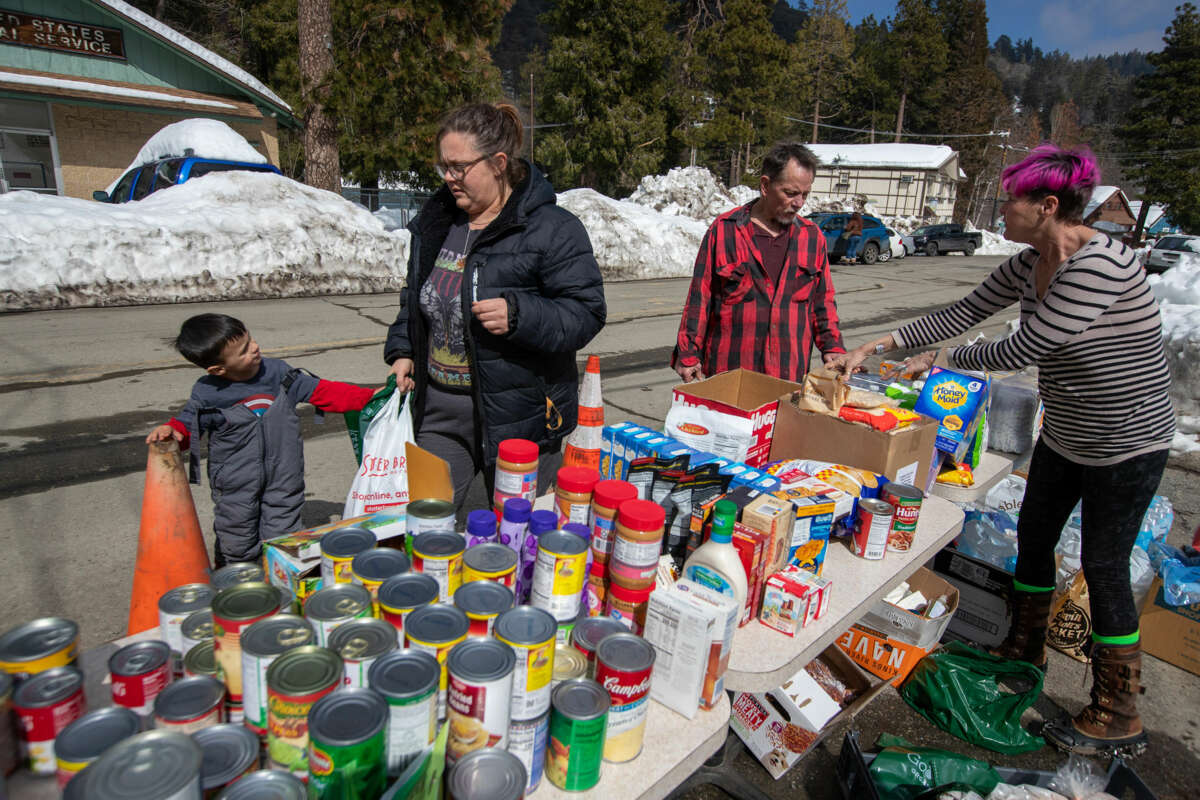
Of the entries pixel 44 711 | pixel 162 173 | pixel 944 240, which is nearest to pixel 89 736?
pixel 44 711

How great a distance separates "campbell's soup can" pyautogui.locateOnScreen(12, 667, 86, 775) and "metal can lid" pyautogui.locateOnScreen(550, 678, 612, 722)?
2.81ft

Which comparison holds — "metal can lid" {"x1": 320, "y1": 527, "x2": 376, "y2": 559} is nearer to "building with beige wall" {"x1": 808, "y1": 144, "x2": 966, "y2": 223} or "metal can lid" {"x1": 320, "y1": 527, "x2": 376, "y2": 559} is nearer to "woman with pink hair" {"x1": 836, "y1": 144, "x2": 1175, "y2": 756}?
"woman with pink hair" {"x1": 836, "y1": 144, "x2": 1175, "y2": 756}

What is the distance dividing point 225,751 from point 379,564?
516mm

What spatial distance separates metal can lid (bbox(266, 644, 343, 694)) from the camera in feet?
3.69

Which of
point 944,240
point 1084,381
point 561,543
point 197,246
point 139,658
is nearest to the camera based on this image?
point 139,658

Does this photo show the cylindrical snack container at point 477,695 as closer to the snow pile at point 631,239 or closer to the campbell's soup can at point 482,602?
the campbell's soup can at point 482,602

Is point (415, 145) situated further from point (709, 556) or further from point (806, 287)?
point (709, 556)

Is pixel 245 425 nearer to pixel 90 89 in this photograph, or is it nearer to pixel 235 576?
pixel 235 576

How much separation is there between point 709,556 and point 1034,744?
7.31 ft

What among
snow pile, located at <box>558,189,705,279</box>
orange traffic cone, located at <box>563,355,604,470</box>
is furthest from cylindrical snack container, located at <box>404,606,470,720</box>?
snow pile, located at <box>558,189,705,279</box>

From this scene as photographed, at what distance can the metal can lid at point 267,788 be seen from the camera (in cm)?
100

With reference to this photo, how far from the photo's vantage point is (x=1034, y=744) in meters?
2.88

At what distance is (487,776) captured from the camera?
3.82 feet

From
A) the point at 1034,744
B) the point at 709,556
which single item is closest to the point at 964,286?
the point at 1034,744
